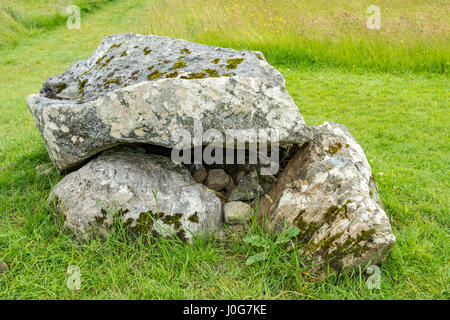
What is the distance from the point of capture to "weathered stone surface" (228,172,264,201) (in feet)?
14.2

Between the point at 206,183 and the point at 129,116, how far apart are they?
1316 mm

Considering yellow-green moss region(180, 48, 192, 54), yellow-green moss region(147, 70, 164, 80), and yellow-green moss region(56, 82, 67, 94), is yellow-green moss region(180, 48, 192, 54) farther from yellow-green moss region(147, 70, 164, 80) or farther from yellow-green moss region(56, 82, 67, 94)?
yellow-green moss region(56, 82, 67, 94)

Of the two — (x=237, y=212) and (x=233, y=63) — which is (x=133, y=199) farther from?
(x=233, y=63)

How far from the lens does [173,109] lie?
3.59m

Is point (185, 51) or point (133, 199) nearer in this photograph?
point (133, 199)

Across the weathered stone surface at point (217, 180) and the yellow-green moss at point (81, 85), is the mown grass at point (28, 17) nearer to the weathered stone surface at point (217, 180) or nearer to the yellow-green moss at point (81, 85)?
the yellow-green moss at point (81, 85)

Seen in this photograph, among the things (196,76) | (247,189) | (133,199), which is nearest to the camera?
(133,199)

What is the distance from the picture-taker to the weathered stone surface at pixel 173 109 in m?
3.60

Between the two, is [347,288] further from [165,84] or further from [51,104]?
[51,104]

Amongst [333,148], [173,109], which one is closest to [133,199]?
[173,109]

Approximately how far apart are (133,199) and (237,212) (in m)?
1.11

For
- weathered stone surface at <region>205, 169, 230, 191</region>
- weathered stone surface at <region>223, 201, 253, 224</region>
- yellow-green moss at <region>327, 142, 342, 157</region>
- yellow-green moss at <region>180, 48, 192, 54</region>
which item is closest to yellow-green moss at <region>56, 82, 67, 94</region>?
yellow-green moss at <region>180, 48, 192, 54</region>

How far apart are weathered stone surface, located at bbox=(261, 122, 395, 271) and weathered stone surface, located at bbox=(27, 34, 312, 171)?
15.7 inches
